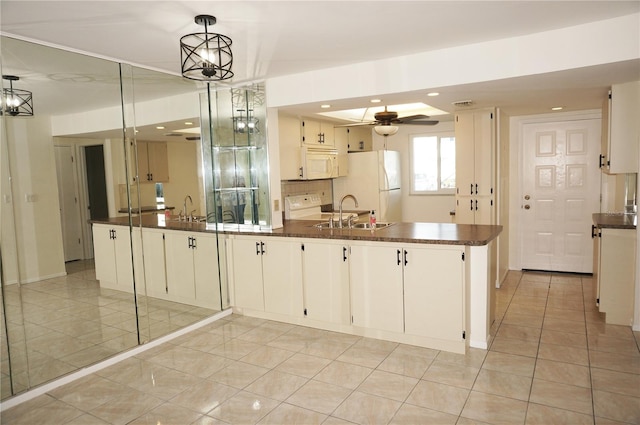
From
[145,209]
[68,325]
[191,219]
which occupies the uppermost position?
[145,209]

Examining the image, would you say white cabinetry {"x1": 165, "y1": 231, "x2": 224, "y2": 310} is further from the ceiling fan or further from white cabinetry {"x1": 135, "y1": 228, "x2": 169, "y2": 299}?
the ceiling fan

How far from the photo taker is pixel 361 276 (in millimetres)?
3742

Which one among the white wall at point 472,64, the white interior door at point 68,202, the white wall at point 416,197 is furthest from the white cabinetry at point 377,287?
the white wall at point 416,197

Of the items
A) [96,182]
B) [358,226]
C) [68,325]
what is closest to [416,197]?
[358,226]

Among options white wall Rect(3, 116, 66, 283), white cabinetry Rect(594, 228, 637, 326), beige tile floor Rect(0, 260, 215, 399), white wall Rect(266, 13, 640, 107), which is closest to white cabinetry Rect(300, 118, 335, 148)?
white wall Rect(266, 13, 640, 107)

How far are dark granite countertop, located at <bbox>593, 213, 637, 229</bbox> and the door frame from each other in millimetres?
1398

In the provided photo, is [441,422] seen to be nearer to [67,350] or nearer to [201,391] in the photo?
[201,391]

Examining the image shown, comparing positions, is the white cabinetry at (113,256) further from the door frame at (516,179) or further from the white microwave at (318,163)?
the door frame at (516,179)

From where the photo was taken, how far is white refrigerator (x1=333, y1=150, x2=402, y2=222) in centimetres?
650

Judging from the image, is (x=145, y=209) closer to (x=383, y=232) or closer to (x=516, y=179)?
(x=383, y=232)

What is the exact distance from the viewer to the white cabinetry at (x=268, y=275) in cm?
409

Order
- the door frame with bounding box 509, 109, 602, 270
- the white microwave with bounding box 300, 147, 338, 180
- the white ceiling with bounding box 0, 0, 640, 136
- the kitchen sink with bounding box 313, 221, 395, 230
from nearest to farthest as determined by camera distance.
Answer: the white ceiling with bounding box 0, 0, 640, 136, the kitchen sink with bounding box 313, 221, 395, 230, the white microwave with bounding box 300, 147, 338, 180, the door frame with bounding box 509, 109, 602, 270

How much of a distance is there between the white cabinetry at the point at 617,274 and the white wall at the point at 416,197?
3.28 metres

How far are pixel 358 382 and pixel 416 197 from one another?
4.81 m
